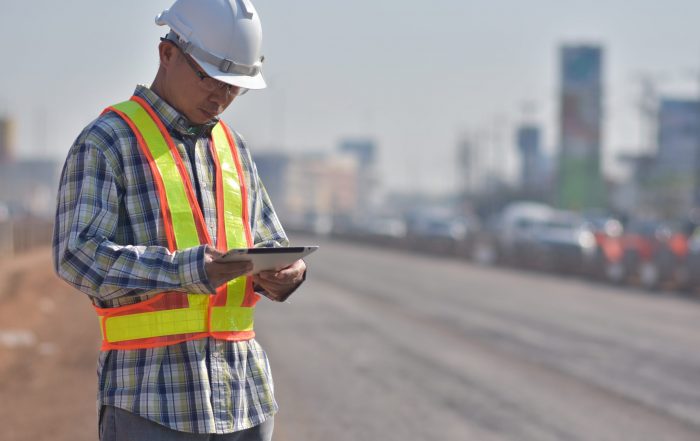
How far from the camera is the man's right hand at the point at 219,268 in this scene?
123 inches

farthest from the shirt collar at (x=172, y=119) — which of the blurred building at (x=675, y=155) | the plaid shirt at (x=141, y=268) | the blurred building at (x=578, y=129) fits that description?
the blurred building at (x=578, y=129)

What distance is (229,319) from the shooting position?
11.1 ft

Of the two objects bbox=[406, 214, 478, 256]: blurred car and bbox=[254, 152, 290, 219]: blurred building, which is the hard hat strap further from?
bbox=[254, 152, 290, 219]: blurred building

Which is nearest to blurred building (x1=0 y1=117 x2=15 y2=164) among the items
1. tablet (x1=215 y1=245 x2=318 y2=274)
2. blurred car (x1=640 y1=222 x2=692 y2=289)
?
blurred car (x1=640 y1=222 x2=692 y2=289)

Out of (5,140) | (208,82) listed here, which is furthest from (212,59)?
(5,140)

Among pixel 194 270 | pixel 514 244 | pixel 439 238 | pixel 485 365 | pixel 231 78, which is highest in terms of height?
pixel 231 78

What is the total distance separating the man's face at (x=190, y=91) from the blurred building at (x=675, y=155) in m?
86.6

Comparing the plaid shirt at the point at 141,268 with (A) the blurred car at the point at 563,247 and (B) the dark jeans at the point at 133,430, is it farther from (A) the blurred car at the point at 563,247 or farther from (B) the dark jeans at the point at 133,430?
(A) the blurred car at the point at 563,247

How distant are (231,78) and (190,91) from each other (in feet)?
0.42

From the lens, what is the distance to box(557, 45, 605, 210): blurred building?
90.1 metres

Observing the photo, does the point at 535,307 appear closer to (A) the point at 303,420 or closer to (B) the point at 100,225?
(A) the point at 303,420

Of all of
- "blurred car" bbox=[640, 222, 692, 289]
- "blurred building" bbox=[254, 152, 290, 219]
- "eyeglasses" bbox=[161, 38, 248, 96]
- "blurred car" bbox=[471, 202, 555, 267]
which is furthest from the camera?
"blurred building" bbox=[254, 152, 290, 219]

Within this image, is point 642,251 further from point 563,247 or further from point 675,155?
point 675,155

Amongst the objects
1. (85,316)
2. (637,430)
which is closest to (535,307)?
(85,316)
